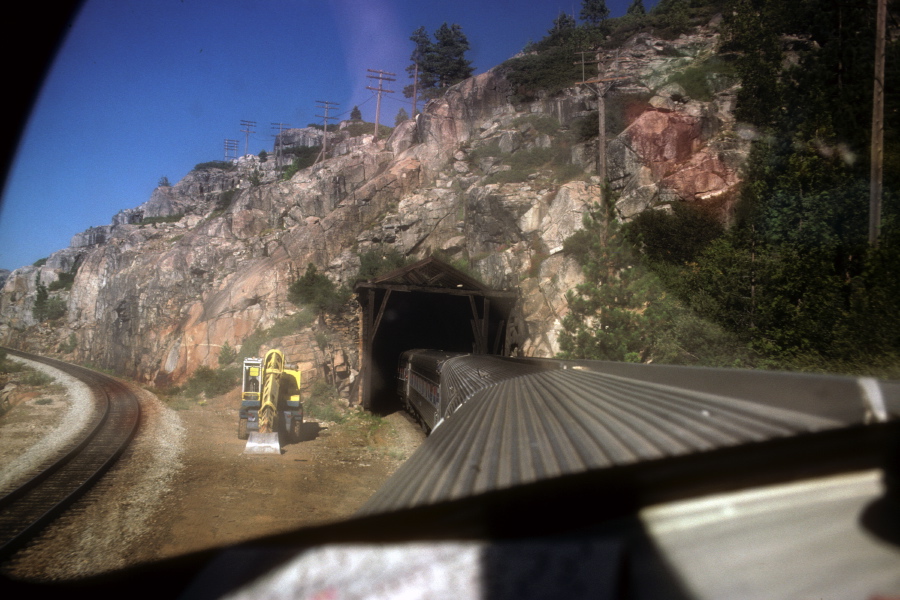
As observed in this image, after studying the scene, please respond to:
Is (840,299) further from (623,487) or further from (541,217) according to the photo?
(541,217)

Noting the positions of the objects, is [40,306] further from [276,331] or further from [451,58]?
[451,58]

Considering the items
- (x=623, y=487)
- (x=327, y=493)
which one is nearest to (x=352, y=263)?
(x=327, y=493)

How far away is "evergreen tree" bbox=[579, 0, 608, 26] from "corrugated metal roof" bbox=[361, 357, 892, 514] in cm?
5417

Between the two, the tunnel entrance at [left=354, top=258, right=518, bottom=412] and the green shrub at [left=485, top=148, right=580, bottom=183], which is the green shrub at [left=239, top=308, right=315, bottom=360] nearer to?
the tunnel entrance at [left=354, top=258, right=518, bottom=412]

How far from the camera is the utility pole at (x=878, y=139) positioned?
11898 millimetres

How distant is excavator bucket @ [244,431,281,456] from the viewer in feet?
39.9

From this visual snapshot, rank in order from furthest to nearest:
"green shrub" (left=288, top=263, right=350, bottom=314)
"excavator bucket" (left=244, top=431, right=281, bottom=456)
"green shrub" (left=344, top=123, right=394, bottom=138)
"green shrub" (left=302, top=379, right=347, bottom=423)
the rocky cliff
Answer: "green shrub" (left=344, top=123, right=394, bottom=138), "green shrub" (left=288, top=263, right=350, bottom=314), the rocky cliff, "green shrub" (left=302, top=379, right=347, bottom=423), "excavator bucket" (left=244, top=431, right=281, bottom=456)

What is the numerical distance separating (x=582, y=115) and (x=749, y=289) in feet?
91.5

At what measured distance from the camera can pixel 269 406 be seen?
1255 centimetres

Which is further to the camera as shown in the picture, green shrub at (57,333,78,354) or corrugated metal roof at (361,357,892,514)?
green shrub at (57,333,78,354)

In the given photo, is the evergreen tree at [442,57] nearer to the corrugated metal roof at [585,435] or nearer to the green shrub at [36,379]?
the green shrub at [36,379]

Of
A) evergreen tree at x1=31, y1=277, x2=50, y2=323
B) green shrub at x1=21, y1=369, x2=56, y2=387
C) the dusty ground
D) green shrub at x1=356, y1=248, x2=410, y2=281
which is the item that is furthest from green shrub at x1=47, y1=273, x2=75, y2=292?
the dusty ground

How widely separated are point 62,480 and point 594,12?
5344 cm

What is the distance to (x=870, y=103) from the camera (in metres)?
15.5
